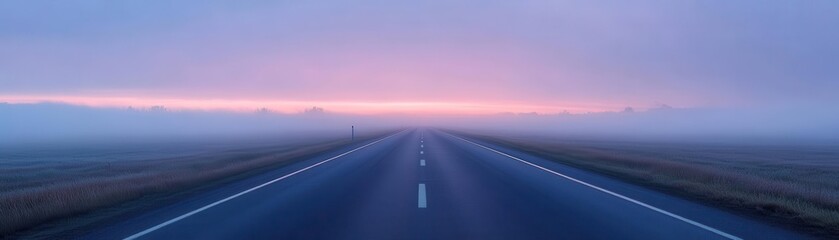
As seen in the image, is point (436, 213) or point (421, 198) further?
point (421, 198)

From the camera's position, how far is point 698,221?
10.4 m

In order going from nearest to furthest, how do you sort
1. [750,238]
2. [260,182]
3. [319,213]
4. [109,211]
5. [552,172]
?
[750,238]
[319,213]
[109,211]
[260,182]
[552,172]

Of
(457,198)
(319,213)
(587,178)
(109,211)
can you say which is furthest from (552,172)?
(109,211)

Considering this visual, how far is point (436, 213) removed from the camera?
1124 cm

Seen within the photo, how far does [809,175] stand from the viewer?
29469 mm

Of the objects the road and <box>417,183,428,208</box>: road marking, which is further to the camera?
<box>417,183,428,208</box>: road marking

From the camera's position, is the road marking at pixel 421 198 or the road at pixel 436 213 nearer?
the road at pixel 436 213

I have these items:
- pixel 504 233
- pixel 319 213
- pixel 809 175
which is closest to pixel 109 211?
pixel 319 213

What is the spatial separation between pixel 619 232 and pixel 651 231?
0.51 meters

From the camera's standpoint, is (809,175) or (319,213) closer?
(319,213)

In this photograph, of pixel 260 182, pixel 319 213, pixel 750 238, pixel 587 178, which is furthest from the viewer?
pixel 587 178

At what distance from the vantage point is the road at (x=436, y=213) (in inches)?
360

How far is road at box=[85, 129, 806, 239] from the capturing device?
914 cm

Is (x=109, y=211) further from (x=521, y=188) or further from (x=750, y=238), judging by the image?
(x=750, y=238)
